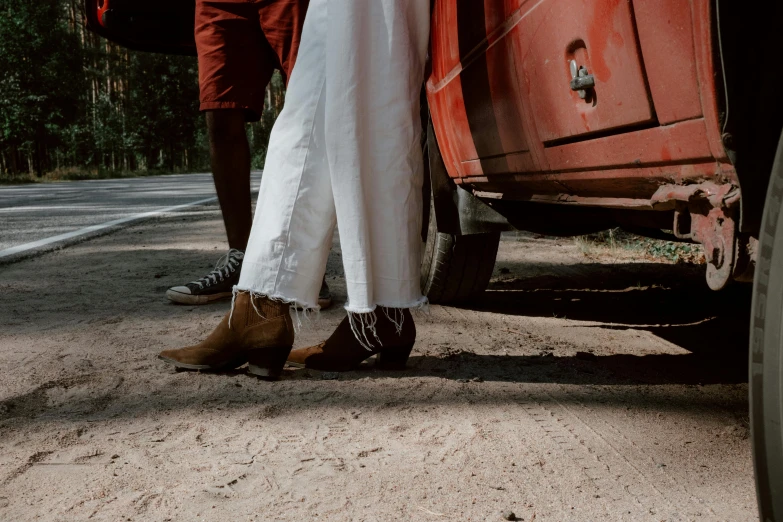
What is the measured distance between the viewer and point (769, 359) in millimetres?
1159

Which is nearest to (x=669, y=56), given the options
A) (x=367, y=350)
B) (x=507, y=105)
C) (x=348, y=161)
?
(x=507, y=105)

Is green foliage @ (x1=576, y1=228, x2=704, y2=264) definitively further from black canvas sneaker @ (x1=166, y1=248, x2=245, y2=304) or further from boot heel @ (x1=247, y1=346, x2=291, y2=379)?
boot heel @ (x1=247, y1=346, x2=291, y2=379)

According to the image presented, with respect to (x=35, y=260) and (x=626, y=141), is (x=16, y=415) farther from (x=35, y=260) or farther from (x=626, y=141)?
(x=35, y=260)

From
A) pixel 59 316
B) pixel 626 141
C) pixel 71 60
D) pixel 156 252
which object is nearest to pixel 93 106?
pixel 71 60

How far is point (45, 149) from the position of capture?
2502cm

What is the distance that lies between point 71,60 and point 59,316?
2497 centimetres

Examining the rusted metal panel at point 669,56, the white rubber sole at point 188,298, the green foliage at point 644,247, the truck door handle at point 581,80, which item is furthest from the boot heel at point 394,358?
the green foliage at point 644,247

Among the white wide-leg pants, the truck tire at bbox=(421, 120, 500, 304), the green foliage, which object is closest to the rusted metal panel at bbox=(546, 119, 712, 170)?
the white wide-leg pants

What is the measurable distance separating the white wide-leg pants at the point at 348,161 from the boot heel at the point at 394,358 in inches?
8.2

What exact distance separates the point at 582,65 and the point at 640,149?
0.25 m

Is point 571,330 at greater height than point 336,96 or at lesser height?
lesser

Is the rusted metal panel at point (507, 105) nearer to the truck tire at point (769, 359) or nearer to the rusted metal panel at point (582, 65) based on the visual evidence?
the rusted metal panel at point (582, 65)

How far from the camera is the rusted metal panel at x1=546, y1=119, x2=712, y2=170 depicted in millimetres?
1408

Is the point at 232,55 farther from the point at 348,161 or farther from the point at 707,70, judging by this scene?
the point at 707,70
